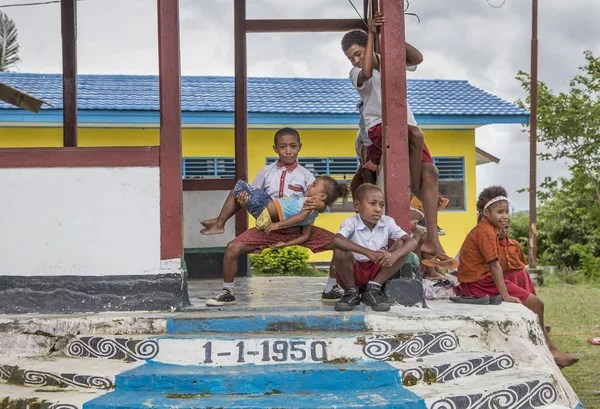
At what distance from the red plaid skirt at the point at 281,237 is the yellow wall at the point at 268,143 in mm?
9176

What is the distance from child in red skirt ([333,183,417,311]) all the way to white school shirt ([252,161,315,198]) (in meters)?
0.65

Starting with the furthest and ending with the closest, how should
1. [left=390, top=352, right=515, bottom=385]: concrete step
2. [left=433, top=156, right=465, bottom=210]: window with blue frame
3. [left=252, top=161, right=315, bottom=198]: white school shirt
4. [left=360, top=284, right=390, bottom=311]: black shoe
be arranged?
[left=433, top=156, right=465, bottom=210]: window with blue frame, [left=252, top=161, right=315, bottom=198]: white school shirt, [left=360, top=284, right=390, bottom=311]: black shoe, [left=390, top=352, right=515, bottom=385]: concrete step

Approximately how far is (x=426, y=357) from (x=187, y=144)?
440 inches

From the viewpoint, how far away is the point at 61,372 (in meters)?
4.20

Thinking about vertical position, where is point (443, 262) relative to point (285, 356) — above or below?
above

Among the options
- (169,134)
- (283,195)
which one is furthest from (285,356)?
(169,134)

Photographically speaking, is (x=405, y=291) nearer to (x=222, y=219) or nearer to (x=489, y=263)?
(x=489, y=263)

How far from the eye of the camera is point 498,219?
5.53 meters

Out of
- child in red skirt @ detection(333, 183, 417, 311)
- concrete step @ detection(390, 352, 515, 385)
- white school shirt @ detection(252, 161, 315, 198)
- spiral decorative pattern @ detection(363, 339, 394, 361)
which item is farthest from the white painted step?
white school shirt @ detection(252, 161, 315, 198)

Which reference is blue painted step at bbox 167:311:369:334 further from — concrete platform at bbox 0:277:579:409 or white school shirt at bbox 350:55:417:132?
white school shirt at bbox 350:55:417:132

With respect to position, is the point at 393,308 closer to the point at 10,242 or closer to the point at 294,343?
the point at 294,343

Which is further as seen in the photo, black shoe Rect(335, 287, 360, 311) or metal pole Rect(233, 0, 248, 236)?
metal pole Rect(233, 0, 248, 236)

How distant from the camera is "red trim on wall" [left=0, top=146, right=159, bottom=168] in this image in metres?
5.00

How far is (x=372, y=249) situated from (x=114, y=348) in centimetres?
175
